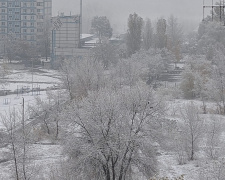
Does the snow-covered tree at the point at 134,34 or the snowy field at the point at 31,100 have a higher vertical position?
the snow-covered tree at the point at 134,34

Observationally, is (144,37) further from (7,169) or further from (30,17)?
(7,169)

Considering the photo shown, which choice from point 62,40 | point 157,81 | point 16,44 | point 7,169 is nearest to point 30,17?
point 16,44

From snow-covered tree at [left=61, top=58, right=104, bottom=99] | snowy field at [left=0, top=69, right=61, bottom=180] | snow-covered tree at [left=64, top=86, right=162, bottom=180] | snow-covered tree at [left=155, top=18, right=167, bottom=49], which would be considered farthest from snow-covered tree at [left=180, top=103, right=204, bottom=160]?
snow-covered tree at [left=155, top=18, right=167, bottom=49]

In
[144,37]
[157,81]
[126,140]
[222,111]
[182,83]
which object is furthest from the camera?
[144,37]

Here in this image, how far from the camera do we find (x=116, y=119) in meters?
11.0

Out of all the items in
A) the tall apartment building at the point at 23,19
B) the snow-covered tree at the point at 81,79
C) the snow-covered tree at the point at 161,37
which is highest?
the tall apartment building at the point at 23,19

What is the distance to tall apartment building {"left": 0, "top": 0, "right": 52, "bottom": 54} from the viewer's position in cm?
4831

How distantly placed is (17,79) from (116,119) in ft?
87.3

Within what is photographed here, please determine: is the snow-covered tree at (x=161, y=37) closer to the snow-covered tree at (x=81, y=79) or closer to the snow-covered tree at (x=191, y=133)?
the snow-covered tree at (x=81, y=79)

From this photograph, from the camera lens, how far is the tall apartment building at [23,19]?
48312 millimetres

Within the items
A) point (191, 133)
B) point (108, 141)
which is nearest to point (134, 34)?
point (191, 133)

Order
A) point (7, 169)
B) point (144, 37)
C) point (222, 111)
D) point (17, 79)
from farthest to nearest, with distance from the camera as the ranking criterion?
point (144, 37), point (17, 79), point (222, 111), point (7, 169)

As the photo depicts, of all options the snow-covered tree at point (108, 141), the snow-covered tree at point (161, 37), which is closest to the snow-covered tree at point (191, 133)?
the snow-covered tree at point (108, 141)

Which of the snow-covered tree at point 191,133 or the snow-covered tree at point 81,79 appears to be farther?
the snow-covered tree at point 81,79
